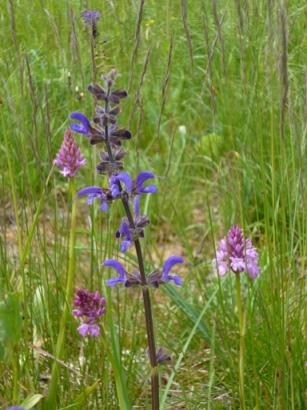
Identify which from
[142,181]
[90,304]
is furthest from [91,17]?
[90,304]

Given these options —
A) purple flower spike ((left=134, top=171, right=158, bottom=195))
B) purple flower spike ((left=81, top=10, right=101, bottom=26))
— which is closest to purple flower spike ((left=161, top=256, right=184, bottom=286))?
purple flower spike ((left=134, top=171, right=158, bottom=195))

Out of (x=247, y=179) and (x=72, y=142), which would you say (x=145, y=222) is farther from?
(x=247, y=179)

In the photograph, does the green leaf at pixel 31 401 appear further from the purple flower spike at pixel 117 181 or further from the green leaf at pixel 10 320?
the purple flower spike at pixel 117 181

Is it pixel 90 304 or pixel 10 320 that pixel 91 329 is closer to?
pixel 90 304

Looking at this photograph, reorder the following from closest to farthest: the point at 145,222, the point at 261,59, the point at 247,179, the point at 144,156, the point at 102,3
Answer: the point at 145,222, the point at 102,3, the point at 261,59, the point at 247,179, the point at 144,156

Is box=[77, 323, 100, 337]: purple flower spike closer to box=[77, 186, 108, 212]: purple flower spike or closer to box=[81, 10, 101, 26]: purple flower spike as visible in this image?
box=[77, 186, 108, 212]: purple flower spike

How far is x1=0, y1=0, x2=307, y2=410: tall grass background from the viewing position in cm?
142

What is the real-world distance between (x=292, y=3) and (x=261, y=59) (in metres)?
0.41

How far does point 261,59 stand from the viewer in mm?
2369

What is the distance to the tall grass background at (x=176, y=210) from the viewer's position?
1415 mm

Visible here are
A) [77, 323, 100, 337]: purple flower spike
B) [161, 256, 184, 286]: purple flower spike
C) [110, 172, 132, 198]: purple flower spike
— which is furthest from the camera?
[77, 323, 100, 337]: purple flower spike

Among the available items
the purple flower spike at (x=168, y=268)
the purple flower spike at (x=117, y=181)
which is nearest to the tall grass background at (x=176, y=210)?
the purple flower spike at (x=168, y=268)

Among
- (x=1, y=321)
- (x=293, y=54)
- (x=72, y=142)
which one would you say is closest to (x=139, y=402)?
(x=1, y=321)

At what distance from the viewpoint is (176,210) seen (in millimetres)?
2049
